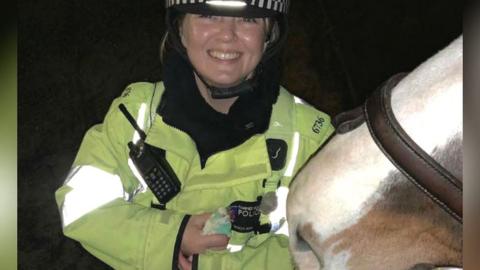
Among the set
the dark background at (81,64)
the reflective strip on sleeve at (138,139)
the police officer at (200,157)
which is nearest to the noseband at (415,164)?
the police officer at (200,157)

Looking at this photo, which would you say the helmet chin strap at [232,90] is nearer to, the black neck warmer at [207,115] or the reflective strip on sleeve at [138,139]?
the black neck warmer at [207,115]

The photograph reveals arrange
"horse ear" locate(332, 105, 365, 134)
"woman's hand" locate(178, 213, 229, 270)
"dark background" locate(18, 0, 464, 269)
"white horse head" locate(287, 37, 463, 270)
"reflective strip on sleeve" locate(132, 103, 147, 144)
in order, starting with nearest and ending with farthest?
"white horse head" locate(287, 37, 463, 270) < "horse ear" locate(332, 105, 365, 134) < "woman's hand" locate(178, 213, 229, 270) < "reflective strip on sleeve" locate(132, 103, 147, 144) < "dark background" locate(18, 0, 464, 269)

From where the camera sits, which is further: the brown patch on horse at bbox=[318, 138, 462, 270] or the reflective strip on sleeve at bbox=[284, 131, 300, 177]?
the reflective strip on sleeve at bbox=[284, 131, 300, 177]

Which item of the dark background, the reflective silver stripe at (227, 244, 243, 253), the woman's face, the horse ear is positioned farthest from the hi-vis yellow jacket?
the dark background

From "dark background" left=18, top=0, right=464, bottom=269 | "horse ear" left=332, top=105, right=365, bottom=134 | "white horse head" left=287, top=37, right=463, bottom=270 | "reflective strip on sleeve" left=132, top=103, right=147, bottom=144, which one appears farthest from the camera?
"dark background" left=18, top=0, right=464, bottom=269

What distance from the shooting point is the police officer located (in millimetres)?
1034

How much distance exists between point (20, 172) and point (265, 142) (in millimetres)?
1385

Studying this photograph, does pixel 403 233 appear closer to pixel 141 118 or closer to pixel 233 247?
pixel 233 247

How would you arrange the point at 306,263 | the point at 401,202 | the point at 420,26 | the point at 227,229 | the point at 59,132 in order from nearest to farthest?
the point at 401,202, the point at 306,263, the point at 227,229, the point at 420,26, the point at 59,132

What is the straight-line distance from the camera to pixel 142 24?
7.43 feet

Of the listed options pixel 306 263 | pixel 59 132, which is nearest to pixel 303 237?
pixel 306 263

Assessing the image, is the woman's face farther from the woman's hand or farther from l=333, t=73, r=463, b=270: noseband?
l=333, t=73, r=463, b=270: noseband

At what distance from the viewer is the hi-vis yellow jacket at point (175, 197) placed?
1.02 m

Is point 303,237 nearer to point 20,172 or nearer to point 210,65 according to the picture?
point 210,65
